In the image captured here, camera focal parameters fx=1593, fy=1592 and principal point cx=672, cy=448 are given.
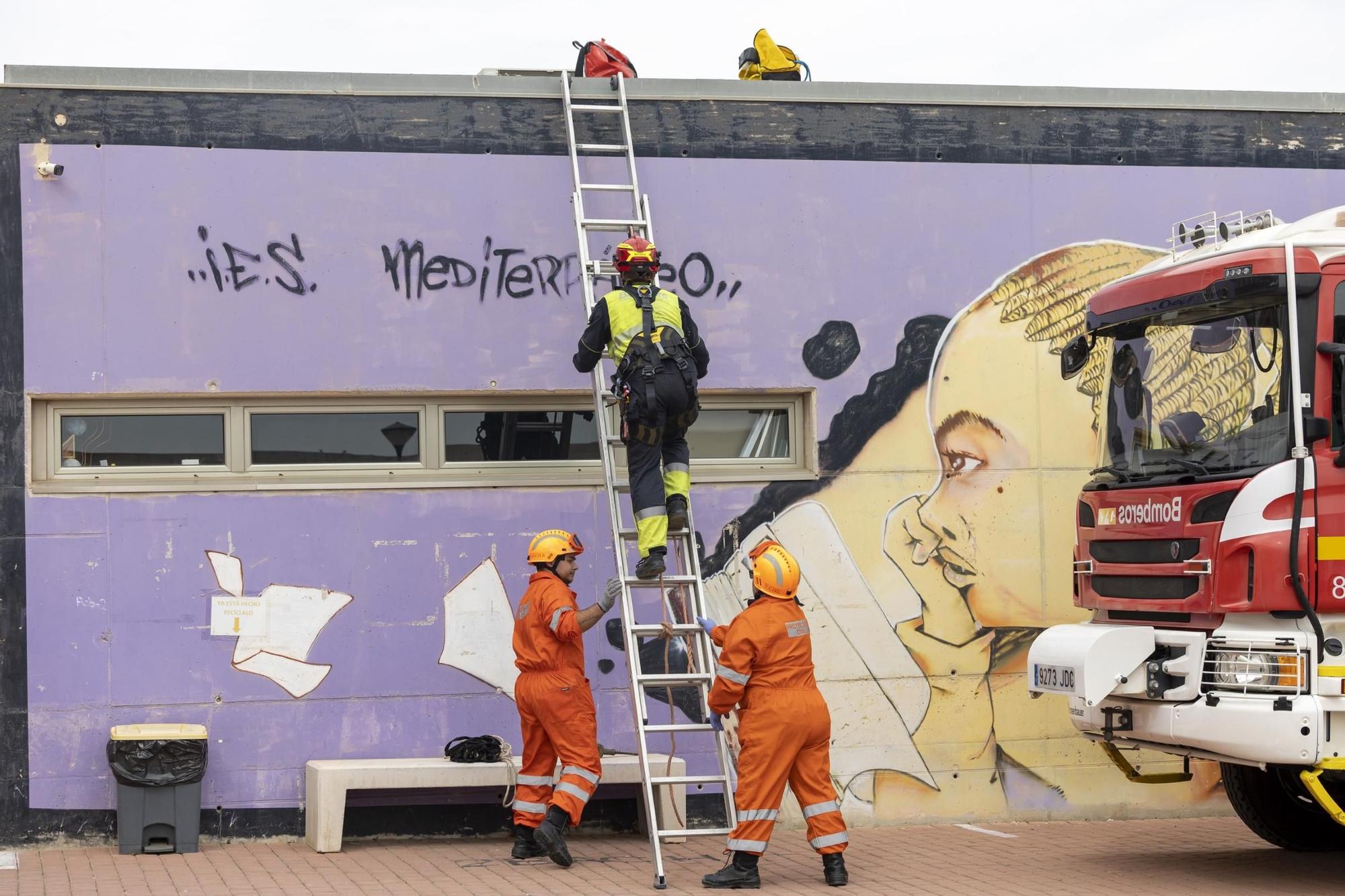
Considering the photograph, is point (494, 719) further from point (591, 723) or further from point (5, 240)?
point (5, 240)

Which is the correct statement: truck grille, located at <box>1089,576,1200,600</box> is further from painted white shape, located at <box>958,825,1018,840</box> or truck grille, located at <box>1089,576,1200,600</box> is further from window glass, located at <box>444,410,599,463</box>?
window glass, located at <box>444,410,599,463</box>

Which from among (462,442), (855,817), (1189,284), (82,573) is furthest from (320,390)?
(1189,284)

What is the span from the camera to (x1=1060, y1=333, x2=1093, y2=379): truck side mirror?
923cm

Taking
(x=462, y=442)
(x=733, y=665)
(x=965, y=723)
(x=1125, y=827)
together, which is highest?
(x=462, y=442)

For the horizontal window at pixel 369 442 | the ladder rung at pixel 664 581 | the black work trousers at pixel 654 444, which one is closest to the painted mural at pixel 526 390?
the horizontal window at pixel 369 442

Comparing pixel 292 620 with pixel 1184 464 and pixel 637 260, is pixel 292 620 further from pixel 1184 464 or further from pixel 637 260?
pixel 1184 464

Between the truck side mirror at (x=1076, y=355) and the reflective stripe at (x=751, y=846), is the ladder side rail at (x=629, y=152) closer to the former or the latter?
the truck side mirror at (x=1076, y=355)

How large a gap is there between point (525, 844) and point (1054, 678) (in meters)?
3.14

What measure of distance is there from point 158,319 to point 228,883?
3503mm

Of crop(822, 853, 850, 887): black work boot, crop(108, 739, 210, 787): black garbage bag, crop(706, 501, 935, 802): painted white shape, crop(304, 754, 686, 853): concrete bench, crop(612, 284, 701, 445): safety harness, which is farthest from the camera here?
crop(706, 501, 935, 802): painted white shape

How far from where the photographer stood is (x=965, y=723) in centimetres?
1058

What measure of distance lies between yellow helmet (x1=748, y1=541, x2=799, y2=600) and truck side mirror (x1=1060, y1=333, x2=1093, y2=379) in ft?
7.02

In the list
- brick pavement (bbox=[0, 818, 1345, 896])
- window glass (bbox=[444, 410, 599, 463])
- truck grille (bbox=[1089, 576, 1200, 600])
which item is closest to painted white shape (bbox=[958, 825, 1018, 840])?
brick pavement (bbox=[0, 818, 1345, 896])

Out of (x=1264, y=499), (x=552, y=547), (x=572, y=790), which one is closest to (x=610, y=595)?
(x=552, y=547)
